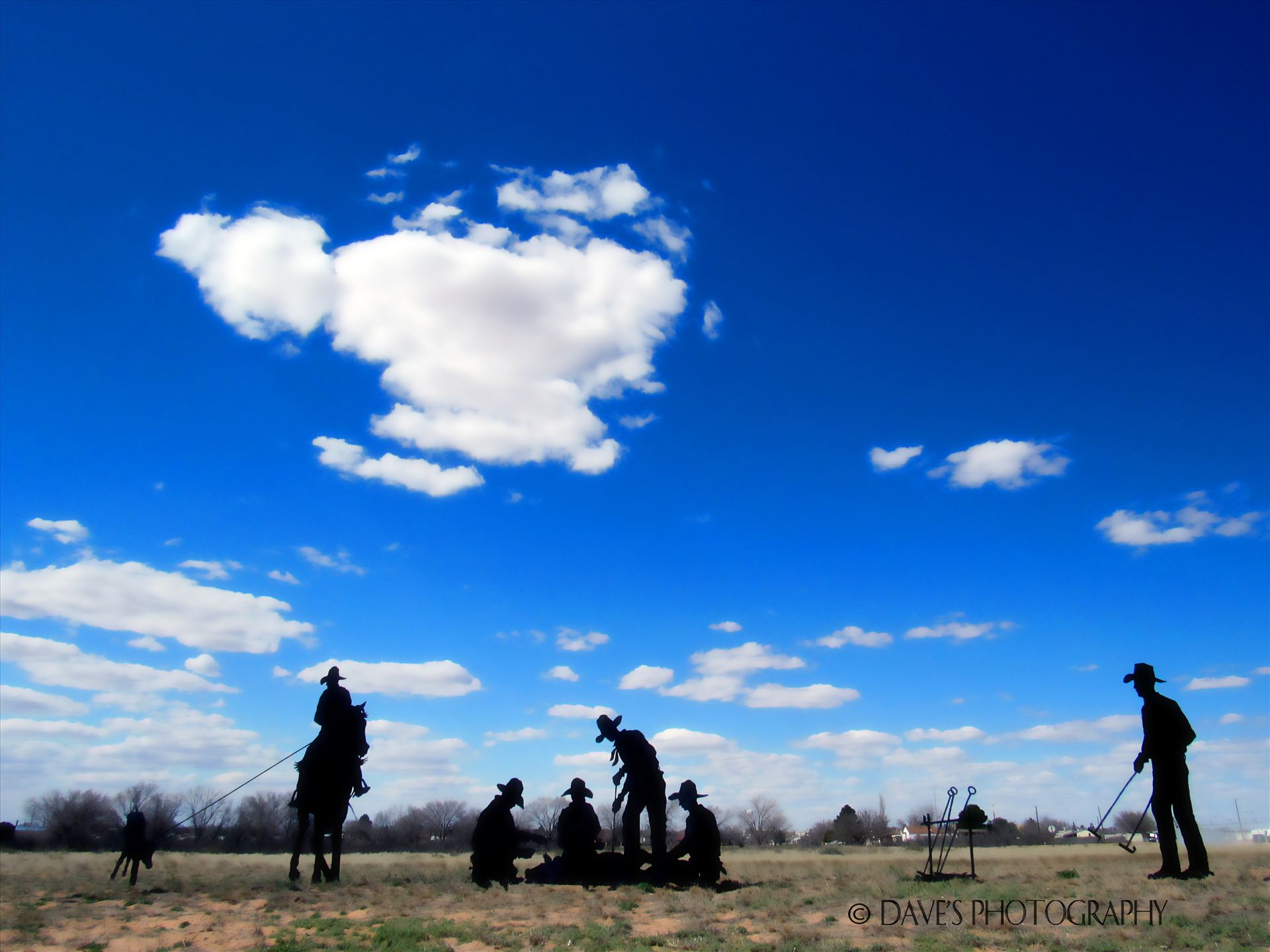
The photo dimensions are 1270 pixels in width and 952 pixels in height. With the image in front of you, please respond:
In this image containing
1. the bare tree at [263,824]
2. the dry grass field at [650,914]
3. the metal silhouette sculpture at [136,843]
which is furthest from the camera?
the bare tree at [263,824]

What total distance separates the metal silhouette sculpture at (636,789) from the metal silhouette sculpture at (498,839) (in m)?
1.86

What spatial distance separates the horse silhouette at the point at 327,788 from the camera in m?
18.4

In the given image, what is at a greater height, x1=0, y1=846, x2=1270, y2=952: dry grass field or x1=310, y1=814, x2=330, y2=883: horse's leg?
x1=310, y1=814, x2=330, y2=883: horse's leg

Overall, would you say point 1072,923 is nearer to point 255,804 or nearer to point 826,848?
point 826,848

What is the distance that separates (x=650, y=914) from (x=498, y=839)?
5197 millimetres

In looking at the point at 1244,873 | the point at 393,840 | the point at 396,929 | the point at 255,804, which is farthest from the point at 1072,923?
the point at 255,804

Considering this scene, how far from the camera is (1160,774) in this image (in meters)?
15.5

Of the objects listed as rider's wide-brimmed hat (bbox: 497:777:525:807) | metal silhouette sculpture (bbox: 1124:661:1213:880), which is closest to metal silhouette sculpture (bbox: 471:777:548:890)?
rider's wide-brimmed hat (bbox: 497:777:525:807)

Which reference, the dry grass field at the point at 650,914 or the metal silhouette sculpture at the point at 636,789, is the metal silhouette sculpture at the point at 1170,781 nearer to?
the dry grass field at the point at 650,914

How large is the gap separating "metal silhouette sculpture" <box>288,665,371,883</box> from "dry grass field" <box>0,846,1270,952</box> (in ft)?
3.08

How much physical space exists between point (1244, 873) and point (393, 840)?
62.9m

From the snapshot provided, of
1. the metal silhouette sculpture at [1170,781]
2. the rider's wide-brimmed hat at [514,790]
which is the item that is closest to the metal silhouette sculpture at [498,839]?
the rider's wide-brimmed hat at [514,790]

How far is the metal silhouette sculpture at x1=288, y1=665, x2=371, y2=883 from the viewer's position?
18453mm

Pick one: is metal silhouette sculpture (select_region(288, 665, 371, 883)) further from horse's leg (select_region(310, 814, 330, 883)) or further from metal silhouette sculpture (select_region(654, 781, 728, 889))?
metal silhouette sculpture (select_region(654, 781, 728, 889))
